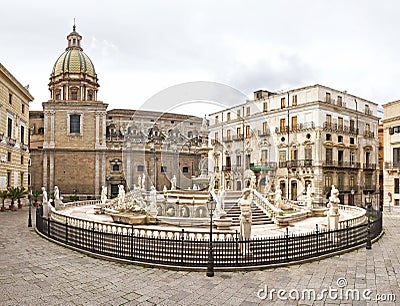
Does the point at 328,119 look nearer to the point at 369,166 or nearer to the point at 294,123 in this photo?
the point at 294,123

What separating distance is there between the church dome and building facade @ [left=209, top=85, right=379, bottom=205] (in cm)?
1826

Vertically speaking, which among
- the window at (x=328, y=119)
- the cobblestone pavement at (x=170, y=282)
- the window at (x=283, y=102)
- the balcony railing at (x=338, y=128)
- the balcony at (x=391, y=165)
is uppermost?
the window at (x=283, y=102)

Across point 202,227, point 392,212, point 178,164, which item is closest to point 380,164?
point 392,212

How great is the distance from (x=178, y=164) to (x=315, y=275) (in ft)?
121

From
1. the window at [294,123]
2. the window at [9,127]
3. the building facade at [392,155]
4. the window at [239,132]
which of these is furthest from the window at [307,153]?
the window at [9,127]

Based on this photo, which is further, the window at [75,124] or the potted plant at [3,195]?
the window at [75,124]

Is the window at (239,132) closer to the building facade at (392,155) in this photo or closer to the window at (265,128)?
the window at (265,128)

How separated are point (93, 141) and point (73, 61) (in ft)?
39.0

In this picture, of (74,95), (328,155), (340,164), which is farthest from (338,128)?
Answer: (74,95)

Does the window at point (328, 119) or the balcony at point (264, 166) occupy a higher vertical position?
the window at point (328, 119)

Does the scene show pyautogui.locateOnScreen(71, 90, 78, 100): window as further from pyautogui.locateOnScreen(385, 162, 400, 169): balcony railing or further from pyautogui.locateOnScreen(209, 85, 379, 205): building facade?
pyautogui.locateOnScreen(385, 162, 400, 169): balcony railing

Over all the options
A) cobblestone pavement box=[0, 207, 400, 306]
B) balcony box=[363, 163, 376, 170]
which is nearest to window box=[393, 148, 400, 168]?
balcony box=[363, 163, 376, 170]

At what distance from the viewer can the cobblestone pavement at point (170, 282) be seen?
24.7ft

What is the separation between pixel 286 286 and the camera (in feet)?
27.7
